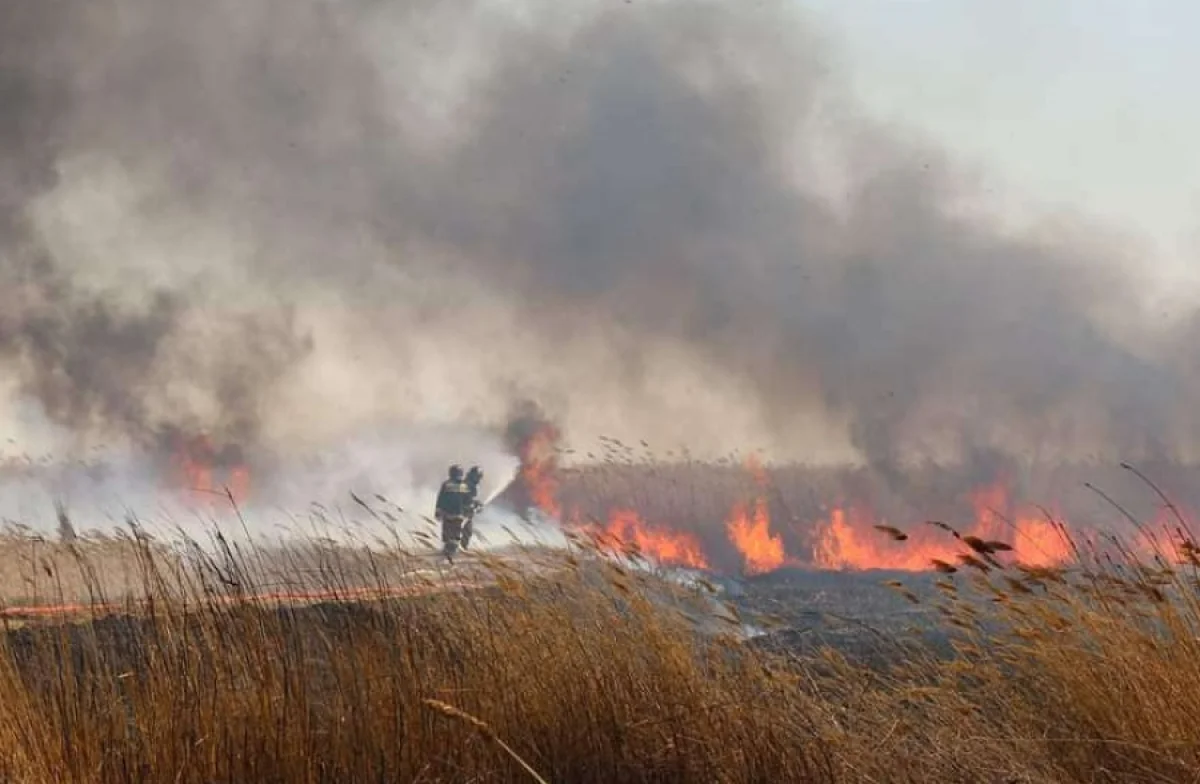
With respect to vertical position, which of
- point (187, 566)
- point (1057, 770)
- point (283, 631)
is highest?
point (187, 566)

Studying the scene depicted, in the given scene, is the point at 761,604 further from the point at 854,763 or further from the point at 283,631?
the point at 283,631

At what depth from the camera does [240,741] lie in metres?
5.11

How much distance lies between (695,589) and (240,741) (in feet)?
11.0

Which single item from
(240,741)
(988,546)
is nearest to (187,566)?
(240,741)

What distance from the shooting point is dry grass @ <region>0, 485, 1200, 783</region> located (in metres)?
5.14

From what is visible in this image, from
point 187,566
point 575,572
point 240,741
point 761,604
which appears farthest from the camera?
point 761,604

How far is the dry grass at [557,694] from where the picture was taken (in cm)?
514

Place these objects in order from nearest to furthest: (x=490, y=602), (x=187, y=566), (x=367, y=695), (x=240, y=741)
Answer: (x=240, y=741) → (x=367, y=695) → (x=187, y=566) → (x=490, y=602)

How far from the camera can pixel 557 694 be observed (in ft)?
18.8

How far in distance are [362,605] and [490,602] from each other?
0.74 m

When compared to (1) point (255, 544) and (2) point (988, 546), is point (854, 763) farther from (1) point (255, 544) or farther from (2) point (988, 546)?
(1) point (255, 544)

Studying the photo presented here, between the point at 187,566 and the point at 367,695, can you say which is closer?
the point at 367,695

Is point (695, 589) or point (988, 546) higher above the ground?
point (695, 589)

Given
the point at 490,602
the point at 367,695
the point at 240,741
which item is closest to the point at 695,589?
the point at 490,602
